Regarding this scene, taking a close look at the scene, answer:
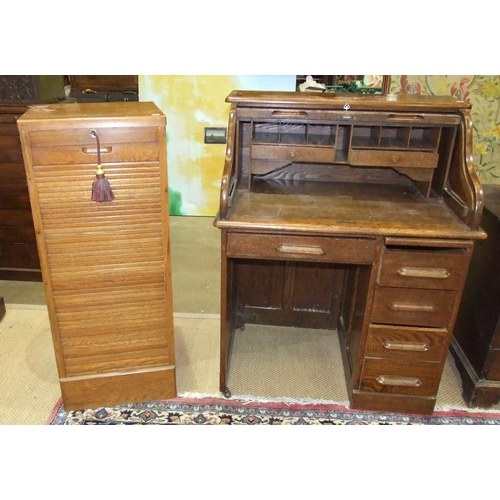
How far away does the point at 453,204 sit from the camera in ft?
6.06

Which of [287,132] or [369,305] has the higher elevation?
[287,132]

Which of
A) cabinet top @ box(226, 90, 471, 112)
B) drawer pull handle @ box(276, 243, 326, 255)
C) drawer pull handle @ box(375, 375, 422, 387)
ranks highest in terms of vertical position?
cabinet top @ box(226, 90, 471, 112)

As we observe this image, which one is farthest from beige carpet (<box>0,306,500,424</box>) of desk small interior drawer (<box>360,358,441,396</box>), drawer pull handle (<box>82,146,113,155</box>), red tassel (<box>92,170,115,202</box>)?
drawer pull handle (<box>82,146,113,155</box>)

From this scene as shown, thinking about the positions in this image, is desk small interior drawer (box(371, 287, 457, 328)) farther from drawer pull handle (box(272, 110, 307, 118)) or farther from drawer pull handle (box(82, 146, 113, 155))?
drawer pull handle (box(82, 146, 113, 155))

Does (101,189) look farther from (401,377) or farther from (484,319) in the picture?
(484,319)

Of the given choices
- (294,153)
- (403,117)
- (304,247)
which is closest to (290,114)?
(294,153)

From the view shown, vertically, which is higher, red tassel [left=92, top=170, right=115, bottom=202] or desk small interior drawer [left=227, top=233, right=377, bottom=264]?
red tassel [left=92, top=170, right=115, bottom=202]

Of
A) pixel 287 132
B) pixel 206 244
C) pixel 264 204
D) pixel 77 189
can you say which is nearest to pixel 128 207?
pixel 77 189

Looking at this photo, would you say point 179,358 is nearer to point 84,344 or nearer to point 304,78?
point 84,344

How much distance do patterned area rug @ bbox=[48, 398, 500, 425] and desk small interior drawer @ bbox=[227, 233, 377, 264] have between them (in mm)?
676

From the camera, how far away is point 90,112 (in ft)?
5.34

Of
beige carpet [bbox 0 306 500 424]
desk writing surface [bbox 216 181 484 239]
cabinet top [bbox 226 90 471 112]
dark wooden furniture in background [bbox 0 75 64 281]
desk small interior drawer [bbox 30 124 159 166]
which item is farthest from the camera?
dark wooden furniture in background [bbox 0 75 64 281]

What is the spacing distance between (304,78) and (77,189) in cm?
239

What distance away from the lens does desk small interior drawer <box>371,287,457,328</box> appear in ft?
5.87
